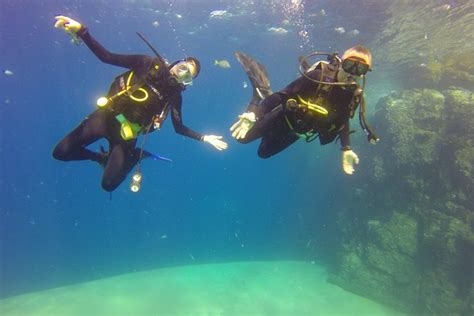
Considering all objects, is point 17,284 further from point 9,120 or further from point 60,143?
point 9,120

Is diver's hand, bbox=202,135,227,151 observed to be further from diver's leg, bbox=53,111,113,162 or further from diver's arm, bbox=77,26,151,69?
diver's leg, bbox=53,111,113,162

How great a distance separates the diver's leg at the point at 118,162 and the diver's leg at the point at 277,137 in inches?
108

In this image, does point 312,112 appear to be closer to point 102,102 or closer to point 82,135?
point 102,102

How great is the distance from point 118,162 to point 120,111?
1030 mm

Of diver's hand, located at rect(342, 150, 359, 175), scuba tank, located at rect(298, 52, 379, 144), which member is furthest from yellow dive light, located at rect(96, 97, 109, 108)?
diver's hand, located at rect(342, 150, 359, 175)

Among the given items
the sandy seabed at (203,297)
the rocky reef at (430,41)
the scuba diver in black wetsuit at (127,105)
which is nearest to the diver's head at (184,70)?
the scuba diver in black wetsuit at (127,105)

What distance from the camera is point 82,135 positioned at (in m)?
6.65

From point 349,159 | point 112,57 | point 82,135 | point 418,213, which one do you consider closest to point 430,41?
point 418,213

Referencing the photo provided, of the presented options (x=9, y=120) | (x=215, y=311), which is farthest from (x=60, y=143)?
(x=9, y=120)

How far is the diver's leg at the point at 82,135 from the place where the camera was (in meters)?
6.62

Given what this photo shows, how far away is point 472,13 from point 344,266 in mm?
14596

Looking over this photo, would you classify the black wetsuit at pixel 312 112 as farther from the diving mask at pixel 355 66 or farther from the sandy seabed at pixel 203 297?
the sandy seabed at pixel 203 297

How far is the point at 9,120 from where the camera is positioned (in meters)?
88.7

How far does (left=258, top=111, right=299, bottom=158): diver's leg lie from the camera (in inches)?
261
